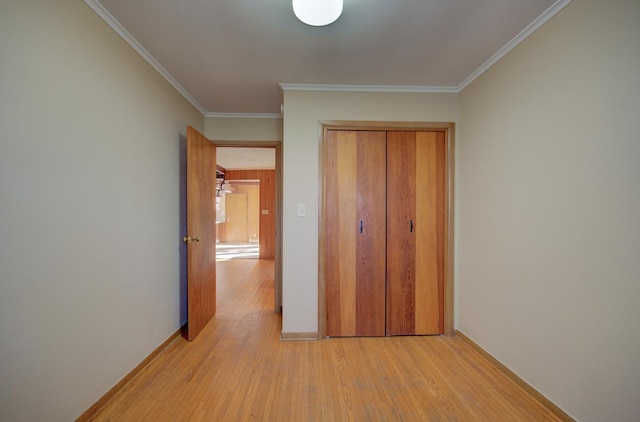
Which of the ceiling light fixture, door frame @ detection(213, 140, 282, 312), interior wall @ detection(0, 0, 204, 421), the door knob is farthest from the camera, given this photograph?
door frame @ detection(213, 140, 282, 312)

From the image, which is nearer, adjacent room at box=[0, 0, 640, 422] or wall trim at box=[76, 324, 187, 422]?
adjacent room at box=[0, 0, 640, 422]

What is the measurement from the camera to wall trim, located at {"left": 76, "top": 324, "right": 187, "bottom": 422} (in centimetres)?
151

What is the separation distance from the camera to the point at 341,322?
2.52 meters

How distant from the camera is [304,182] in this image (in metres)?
2.49

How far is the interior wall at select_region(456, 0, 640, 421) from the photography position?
1241 mm

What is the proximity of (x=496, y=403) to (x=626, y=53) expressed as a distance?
2.02m

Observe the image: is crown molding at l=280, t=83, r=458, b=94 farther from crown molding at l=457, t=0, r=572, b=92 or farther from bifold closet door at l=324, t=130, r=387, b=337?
bifold closet door at l=324, t=130, r=387, b=337

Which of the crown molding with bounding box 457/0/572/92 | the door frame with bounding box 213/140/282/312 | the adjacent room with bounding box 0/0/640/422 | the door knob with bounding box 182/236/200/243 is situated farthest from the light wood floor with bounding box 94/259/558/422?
the crown molding with bounding box 457/0/572/92

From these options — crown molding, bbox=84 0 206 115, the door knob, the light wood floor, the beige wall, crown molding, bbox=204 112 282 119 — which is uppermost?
crown molding, bbox=84 0 206 115

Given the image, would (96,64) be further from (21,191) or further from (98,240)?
(98,240)

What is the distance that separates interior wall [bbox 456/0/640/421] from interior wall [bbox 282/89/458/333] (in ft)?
3.45

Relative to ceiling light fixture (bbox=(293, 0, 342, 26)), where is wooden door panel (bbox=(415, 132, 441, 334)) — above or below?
below

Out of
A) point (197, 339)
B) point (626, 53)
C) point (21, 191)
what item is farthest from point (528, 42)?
point (197, 339)

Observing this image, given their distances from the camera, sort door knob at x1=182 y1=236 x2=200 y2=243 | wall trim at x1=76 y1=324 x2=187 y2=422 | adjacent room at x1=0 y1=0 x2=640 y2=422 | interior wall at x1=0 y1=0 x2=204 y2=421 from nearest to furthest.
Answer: interior wall at x1=0 y1=0 x2=204 y2=421, adjacent room at x1=0 y1=0 x2=640 y2=422, wall trim at x1=76 y1=324 x2=187 y2=422, door knob at x1=182 y1=236 x2=200 y2=243
